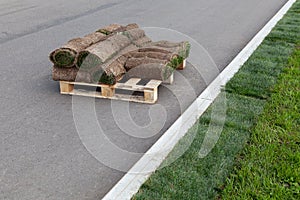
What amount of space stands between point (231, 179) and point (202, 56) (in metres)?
4.01

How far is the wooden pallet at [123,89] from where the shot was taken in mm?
5176

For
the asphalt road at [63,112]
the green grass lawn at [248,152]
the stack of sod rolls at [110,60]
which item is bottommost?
the asphalt road at [63,112]

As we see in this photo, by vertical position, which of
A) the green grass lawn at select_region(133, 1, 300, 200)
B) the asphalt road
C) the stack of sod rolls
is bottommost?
the asphalt road

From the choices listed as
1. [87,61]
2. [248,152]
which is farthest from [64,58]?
[248,152]

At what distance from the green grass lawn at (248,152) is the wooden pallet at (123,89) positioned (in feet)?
2.69

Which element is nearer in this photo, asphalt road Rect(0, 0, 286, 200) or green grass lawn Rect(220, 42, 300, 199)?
green grass lawn Rect(220, 42, 300, 199)

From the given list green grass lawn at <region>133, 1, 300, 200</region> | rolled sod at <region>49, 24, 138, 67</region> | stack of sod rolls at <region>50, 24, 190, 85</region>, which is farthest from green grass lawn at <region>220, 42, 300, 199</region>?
rolled sod at <region>49, 24, 138, 67</region>

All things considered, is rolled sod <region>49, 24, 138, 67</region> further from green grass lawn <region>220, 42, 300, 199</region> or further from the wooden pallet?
green grass lawn <region>220, 42, 300, 199</region>

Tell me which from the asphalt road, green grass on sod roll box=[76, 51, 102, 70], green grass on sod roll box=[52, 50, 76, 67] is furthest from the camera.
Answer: green grass on sod roll box=[52, 50, 76, 67]

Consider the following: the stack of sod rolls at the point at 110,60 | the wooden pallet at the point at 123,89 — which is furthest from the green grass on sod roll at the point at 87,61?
the wooden pallet at the point at 123,89

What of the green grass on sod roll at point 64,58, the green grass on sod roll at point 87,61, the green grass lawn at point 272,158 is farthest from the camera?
the green grass on sod roll at point 64,58

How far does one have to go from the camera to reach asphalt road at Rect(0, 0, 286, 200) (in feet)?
12.0

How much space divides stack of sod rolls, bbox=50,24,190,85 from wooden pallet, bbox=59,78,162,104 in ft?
0.27

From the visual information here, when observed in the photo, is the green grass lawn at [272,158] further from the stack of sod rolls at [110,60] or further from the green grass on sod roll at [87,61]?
the green grass on sod roll at [87,61]
